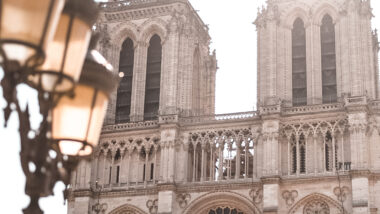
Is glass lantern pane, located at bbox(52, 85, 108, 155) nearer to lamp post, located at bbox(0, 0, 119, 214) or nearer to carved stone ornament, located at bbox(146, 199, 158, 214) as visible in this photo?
lamp post, located at bbox(0, 0, 119, 214)

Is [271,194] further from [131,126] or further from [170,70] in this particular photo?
[170,70]

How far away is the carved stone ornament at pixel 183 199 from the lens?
125ft

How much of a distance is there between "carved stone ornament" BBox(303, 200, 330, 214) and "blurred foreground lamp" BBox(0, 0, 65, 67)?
3217cm

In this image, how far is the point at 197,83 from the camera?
4434cm

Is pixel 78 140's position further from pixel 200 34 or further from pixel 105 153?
pixel 200 34

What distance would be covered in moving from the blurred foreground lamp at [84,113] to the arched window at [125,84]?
36.0 m

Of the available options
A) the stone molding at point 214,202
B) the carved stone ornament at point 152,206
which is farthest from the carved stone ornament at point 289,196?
the carved stone ornament at point 152,206

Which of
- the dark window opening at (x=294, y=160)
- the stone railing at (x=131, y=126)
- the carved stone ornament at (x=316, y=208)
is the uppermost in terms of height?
the stone railing at (x=131, y=126)

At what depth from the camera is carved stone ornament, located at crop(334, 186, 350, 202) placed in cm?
3541

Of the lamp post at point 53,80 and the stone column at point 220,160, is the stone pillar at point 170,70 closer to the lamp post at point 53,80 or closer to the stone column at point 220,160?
the stone column at point 220,160

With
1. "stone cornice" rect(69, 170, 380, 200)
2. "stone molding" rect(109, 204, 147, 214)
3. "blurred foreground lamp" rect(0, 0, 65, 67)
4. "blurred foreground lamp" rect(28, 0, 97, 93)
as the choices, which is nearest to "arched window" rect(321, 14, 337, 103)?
"stone cornice" rect(69, 170, 380, 200)

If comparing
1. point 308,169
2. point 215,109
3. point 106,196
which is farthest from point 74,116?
point 215,109

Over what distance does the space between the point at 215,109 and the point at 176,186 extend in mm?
9153

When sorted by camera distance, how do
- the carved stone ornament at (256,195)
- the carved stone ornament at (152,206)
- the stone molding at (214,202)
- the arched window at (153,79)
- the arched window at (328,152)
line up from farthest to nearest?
1. the arched window at (153,79)
2. the carved stone ornament at (152,206)
3. the stone molding at (214,202)
4. the carved stone ornament at (256,195)
5. the arched window at (328,152)
